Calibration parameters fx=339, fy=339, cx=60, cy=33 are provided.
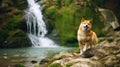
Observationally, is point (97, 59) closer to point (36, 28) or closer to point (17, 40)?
point (17, 40)

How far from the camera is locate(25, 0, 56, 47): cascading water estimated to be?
2957cm

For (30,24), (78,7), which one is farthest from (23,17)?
(78,7)

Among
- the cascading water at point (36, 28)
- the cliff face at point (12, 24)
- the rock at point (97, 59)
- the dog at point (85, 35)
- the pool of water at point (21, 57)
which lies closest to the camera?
the rock at point (97, 59)

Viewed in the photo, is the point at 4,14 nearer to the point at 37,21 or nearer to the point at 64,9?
the point at 37,21

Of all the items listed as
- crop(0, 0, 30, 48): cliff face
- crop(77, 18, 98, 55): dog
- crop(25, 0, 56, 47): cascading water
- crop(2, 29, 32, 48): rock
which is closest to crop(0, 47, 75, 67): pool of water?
crop(77, 18, 98, 55): dog

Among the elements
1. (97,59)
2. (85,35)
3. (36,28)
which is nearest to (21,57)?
(85,35)

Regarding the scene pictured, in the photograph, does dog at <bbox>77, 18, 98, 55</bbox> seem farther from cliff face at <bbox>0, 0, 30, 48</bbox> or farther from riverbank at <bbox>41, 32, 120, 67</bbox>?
cliff face at <bbox>0, 0, 30, 48</bbox>

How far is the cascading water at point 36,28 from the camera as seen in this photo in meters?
29.6

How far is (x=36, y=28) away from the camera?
31.6 m

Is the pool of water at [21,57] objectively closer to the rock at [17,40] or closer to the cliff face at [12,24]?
the rock at [17,40]

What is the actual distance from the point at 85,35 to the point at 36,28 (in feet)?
60.3

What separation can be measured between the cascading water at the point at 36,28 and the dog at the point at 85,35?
1513cm

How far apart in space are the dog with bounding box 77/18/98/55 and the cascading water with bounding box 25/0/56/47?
15.1 m

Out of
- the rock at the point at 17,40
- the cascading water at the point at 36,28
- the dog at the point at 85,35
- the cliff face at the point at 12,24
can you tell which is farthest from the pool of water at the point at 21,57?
the cascading water at the point at 36,28
